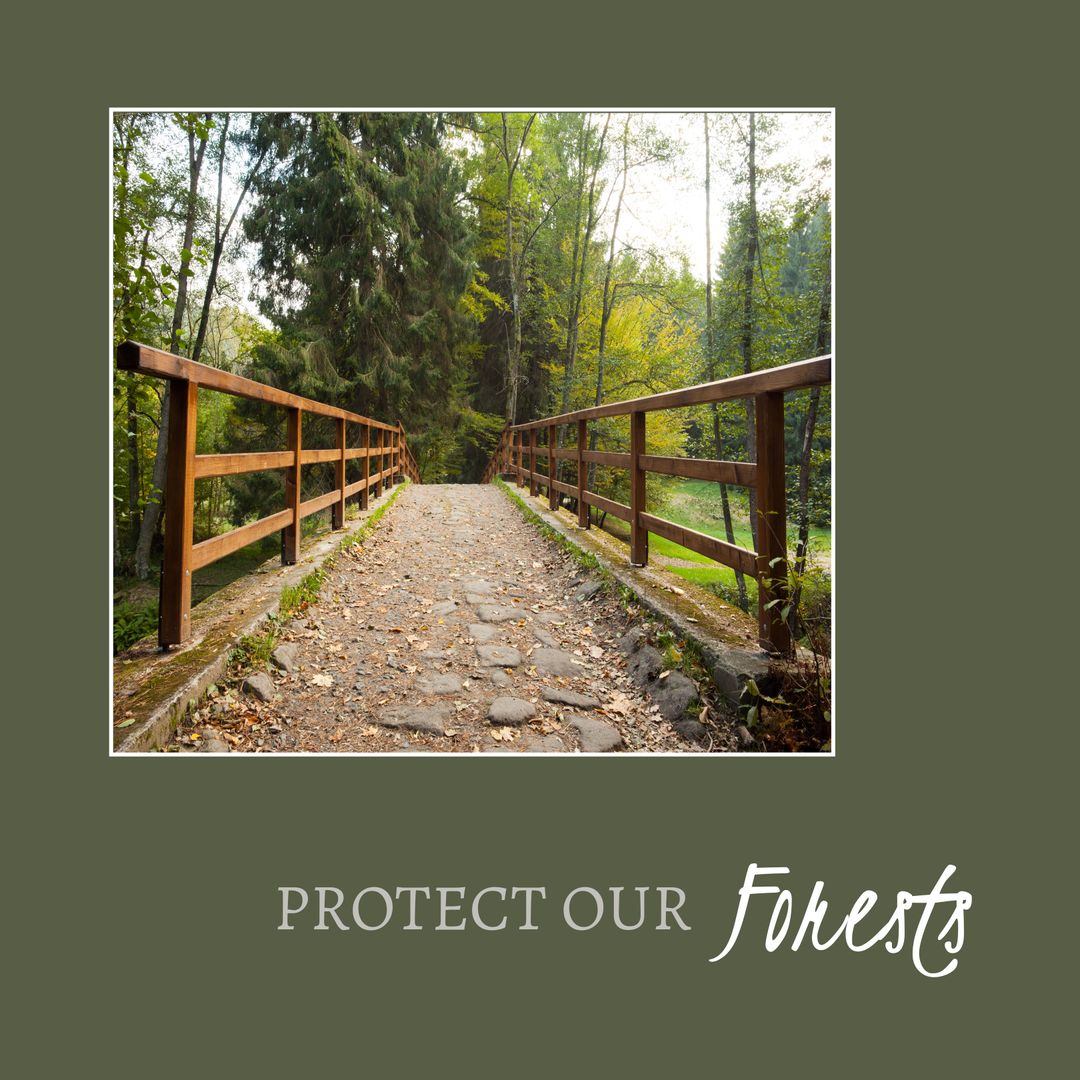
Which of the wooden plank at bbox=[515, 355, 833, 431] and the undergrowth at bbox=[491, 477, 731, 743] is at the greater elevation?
the wooden plank at bbox=[515, 355, 833, 431]

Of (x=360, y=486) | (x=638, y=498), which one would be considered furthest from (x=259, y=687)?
(x=360, y=486)

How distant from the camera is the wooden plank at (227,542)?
8.55 feet

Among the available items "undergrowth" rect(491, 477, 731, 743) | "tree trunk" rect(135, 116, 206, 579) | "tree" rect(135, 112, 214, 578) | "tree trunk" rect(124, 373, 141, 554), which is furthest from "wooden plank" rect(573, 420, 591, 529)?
"tree trunk" rect(124, 373, 141, 554)

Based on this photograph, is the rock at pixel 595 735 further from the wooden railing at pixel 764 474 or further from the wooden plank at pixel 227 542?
the wooden plank at pixel 227 542

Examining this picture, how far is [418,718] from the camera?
233cm

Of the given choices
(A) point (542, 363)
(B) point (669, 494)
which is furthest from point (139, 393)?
(A) point (542, 363)

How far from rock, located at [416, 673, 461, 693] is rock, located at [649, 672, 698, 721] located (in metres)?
0.78

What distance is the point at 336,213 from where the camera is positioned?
12180 mm

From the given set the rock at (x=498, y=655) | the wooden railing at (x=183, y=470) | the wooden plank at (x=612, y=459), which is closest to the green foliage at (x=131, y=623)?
the wooden railing at (x=183, y=470)

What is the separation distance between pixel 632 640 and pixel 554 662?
0.40 m

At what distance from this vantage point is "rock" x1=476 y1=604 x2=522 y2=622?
352cm

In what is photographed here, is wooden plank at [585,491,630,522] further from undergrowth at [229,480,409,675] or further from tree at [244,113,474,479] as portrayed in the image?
tree at [244,113,474,479]

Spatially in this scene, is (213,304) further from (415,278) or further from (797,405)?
(797,405)
